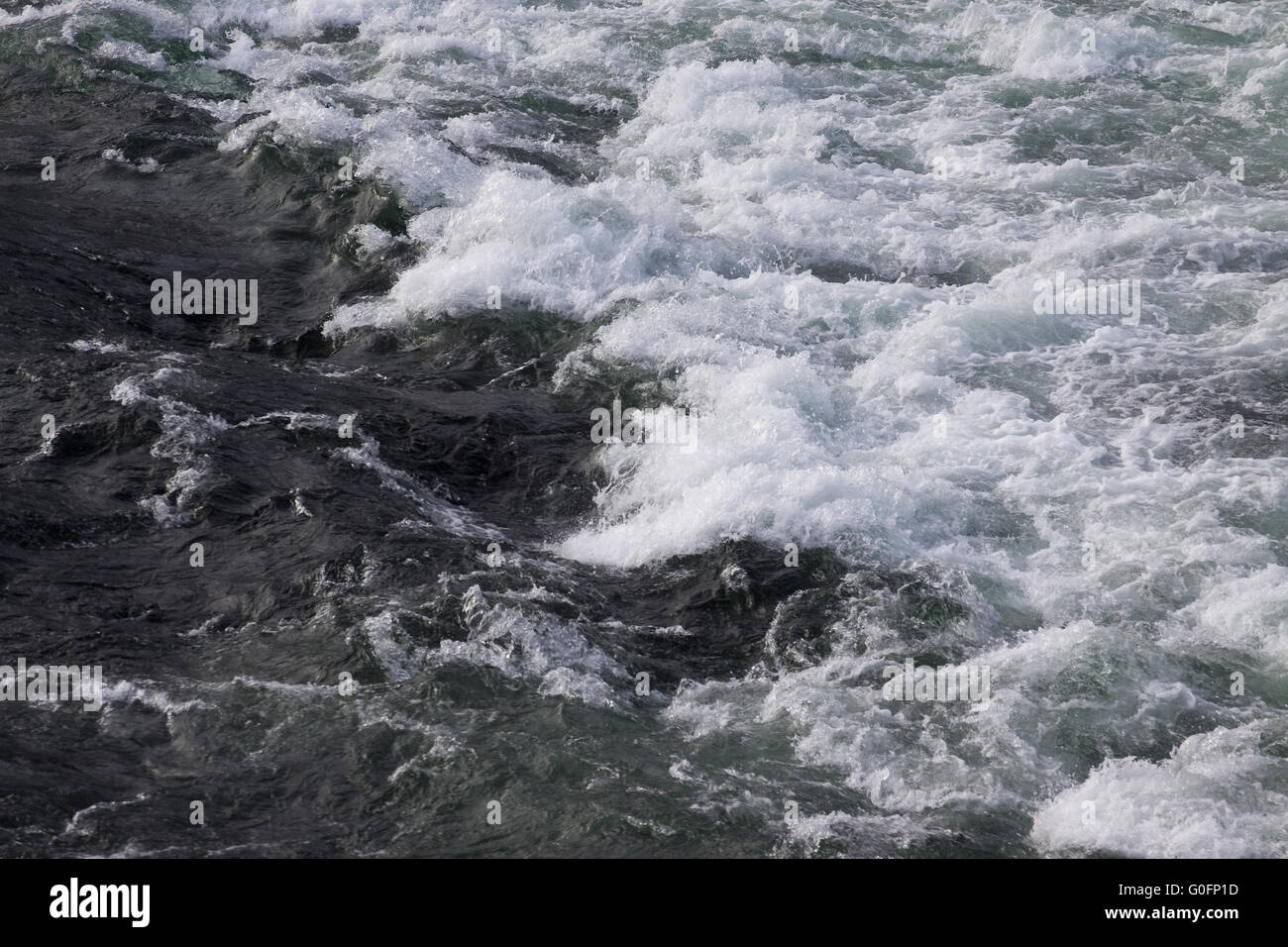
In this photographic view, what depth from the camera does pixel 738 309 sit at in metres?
11.2

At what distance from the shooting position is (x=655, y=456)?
9.42m

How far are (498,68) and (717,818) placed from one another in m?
12.4

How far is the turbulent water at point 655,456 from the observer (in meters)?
6.61

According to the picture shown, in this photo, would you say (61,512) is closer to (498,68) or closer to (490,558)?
(490,558)

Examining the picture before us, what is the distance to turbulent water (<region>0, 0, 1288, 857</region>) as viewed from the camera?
6605 mm

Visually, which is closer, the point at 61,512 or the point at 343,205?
the point at 61,512

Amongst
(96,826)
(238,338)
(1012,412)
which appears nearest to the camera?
(96,826)

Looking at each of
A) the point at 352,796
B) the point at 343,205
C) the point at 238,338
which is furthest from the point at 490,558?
the point at 343,205
